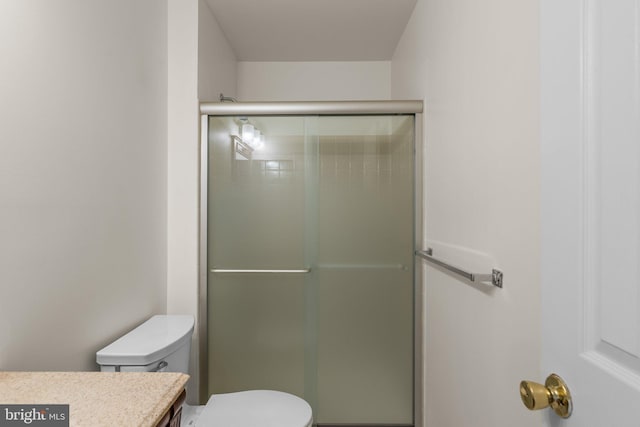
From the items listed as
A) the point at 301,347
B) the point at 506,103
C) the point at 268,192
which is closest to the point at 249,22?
the point at 268,192

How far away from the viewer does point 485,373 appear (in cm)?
116

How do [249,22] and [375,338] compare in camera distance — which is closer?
[375,338]

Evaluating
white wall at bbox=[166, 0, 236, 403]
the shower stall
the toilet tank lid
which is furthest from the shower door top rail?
the toilet tank lid

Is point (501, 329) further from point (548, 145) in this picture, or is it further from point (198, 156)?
point (198, 156)

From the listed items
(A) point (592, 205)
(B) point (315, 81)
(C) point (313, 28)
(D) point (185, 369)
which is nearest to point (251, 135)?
(C) point (313, 28)

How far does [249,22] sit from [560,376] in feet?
7.64

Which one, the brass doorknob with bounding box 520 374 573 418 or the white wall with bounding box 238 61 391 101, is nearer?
the brass doorknob with bounding box 520 374 573 418

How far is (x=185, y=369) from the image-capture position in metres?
1.50

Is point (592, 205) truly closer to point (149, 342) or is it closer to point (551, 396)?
point (551, 396)

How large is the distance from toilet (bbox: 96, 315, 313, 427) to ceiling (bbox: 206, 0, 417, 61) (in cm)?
177

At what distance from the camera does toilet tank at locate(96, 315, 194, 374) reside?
1212 millimetres

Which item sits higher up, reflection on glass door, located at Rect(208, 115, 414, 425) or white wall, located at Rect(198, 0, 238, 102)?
white wall, located at Rect(198, 0, 238, 102)

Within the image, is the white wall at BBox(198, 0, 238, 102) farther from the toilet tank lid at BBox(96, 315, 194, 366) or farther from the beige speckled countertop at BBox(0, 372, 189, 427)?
the beige speckled countertop at BBox(0, 372, 189, 427)

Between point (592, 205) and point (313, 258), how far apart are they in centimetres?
154
